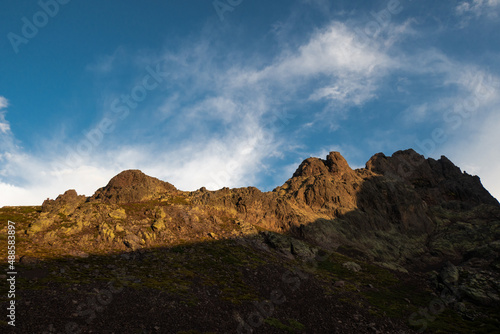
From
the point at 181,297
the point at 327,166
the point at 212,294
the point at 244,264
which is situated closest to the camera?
the point at 181,297

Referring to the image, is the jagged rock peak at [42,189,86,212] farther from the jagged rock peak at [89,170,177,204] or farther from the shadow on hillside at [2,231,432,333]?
the shadow on hillside at [2,231,432,333]

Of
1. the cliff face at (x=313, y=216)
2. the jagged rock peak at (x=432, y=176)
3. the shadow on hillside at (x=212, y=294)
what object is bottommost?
the shadow on hillside at (x=212, y=294)

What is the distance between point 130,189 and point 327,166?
8681 cm

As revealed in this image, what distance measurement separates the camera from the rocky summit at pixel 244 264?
89.1 ft

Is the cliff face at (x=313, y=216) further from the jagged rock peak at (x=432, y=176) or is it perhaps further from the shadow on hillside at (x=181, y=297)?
the shadow on hillside at (x=181, y=297)

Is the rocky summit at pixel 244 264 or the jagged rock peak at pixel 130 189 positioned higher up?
→ the jagged rock peak at pixel 130 189

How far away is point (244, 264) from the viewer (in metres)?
49.0

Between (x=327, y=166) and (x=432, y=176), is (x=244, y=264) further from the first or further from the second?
(x=432, y=176)

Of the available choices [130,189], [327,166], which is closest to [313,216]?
[327,166]

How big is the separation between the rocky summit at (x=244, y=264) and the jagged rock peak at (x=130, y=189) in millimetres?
410

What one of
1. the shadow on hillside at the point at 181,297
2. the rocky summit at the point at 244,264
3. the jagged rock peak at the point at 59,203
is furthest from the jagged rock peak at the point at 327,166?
the jagged rock peak at the point at 59,203

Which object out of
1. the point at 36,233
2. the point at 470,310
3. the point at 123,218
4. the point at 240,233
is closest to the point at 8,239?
the point at 36,233

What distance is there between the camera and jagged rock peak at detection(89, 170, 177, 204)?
2771 inches

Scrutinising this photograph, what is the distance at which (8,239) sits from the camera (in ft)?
131
